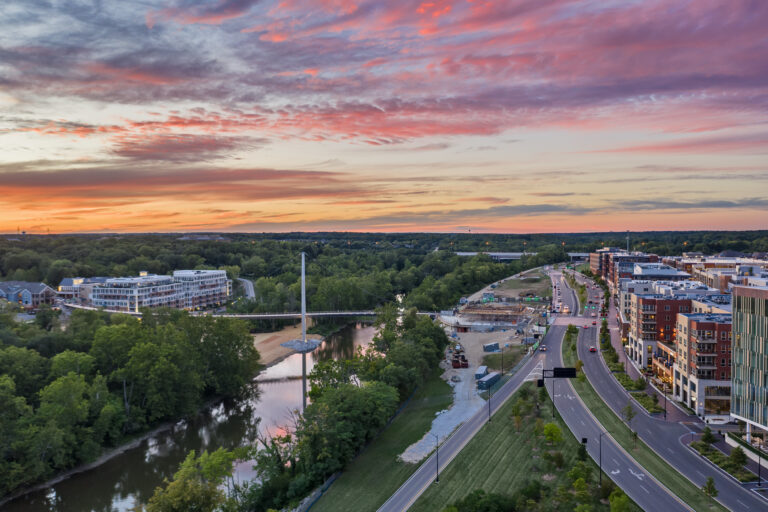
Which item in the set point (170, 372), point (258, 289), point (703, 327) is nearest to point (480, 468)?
point (703, 327)

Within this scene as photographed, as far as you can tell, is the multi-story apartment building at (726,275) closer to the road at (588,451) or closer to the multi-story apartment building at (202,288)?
the road at (588,451)

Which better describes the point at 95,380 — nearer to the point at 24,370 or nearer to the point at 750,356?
the point at 24,370

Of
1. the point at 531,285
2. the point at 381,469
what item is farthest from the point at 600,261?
the point at 381,469

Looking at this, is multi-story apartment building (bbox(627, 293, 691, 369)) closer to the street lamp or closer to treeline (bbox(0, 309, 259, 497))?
the street lamp

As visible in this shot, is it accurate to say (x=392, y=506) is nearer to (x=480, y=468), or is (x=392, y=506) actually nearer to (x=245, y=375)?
(x=480, y=468)

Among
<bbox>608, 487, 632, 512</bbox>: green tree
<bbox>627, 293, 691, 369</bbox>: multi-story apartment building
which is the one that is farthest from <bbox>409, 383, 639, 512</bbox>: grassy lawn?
<bbox>627, 293, 691, 369</bbox>: multi-story apartment building

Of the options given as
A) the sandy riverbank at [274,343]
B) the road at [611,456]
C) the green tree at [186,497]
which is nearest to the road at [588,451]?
the road at [611,456]
